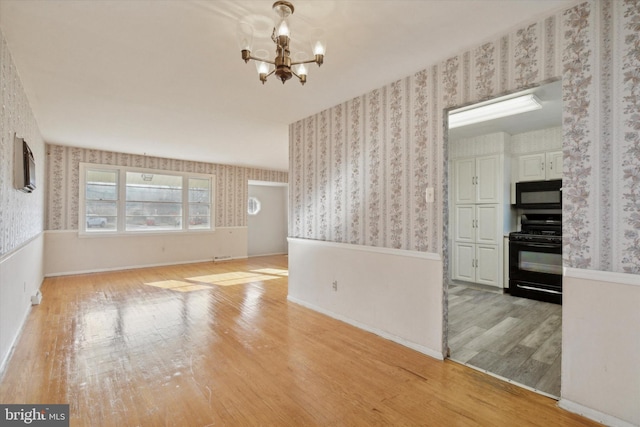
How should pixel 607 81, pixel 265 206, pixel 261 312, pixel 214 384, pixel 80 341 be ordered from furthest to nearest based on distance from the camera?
pixel 265 206 < pixel 261 312 < pixel 80 341 < pixel 214 384 < pixel 607 81

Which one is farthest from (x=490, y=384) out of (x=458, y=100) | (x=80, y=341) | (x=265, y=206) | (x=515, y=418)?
(x=265, y=206)

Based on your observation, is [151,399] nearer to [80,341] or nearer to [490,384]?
[80,341]

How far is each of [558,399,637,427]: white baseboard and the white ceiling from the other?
2.45m

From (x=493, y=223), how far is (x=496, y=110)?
1.83 m

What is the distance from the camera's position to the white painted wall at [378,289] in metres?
2.53

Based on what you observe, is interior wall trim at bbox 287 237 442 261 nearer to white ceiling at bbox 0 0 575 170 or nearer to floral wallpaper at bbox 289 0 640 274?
floral wallpaper at bbox 289 0 640 274

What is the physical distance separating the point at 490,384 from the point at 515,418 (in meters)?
0.36

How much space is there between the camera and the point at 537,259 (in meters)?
4.02

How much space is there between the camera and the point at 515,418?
5.64ft

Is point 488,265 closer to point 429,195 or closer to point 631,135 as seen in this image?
point 429,195

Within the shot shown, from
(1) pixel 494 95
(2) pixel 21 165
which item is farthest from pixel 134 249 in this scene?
(1) pixel 494 95

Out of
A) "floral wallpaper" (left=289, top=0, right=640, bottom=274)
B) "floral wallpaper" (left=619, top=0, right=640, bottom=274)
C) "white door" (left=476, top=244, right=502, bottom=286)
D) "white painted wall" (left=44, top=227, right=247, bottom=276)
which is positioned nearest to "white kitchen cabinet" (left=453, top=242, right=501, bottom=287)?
"white door" (left=476, top=244, right=502, bottom=286)

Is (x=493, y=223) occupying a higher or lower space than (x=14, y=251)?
higher

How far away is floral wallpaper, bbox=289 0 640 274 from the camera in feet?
5.45
